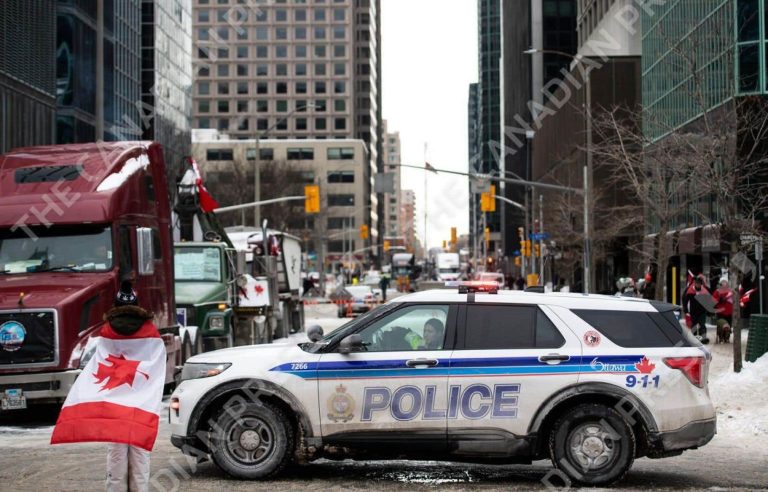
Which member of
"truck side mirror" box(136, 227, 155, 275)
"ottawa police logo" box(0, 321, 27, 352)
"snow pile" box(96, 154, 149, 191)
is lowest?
"ottawa police logo" box(0, 321, 27, 352)

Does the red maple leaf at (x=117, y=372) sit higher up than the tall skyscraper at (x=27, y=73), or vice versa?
the tall skyscraper at (x=27, y=73)

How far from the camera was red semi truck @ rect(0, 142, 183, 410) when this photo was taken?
45.8 ft

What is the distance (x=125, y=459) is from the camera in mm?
7523

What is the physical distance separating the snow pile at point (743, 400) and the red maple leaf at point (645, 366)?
4.23 meters

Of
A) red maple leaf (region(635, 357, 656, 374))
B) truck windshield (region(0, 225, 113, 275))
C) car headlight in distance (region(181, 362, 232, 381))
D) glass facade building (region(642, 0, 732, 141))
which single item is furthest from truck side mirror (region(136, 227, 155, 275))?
glass facade building (region(642, 0, 732, 141))

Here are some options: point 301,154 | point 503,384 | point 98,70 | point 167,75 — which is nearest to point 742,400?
point 503,384

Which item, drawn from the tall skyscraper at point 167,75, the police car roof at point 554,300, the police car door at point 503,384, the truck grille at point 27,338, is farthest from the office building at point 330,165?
the police car door at point 503,384

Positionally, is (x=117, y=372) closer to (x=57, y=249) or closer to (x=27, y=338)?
(x=27, y=338)

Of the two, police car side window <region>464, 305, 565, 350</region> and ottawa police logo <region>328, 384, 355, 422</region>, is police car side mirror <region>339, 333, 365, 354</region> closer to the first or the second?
ottawa police logo <region>328, 384, 355, 422</region>

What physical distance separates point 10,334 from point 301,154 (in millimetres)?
138339

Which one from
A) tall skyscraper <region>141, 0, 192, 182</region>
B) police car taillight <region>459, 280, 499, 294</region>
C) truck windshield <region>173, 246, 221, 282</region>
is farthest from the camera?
tall skyscraper <region>141, 0, 192, 182</region>

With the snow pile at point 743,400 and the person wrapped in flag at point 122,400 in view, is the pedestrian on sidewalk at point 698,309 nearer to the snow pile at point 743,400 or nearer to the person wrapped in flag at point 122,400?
the snow pile at point 743,400

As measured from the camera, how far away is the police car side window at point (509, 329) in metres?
9.46

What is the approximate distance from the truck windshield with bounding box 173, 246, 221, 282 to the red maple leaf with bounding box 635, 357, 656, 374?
15.2 m
